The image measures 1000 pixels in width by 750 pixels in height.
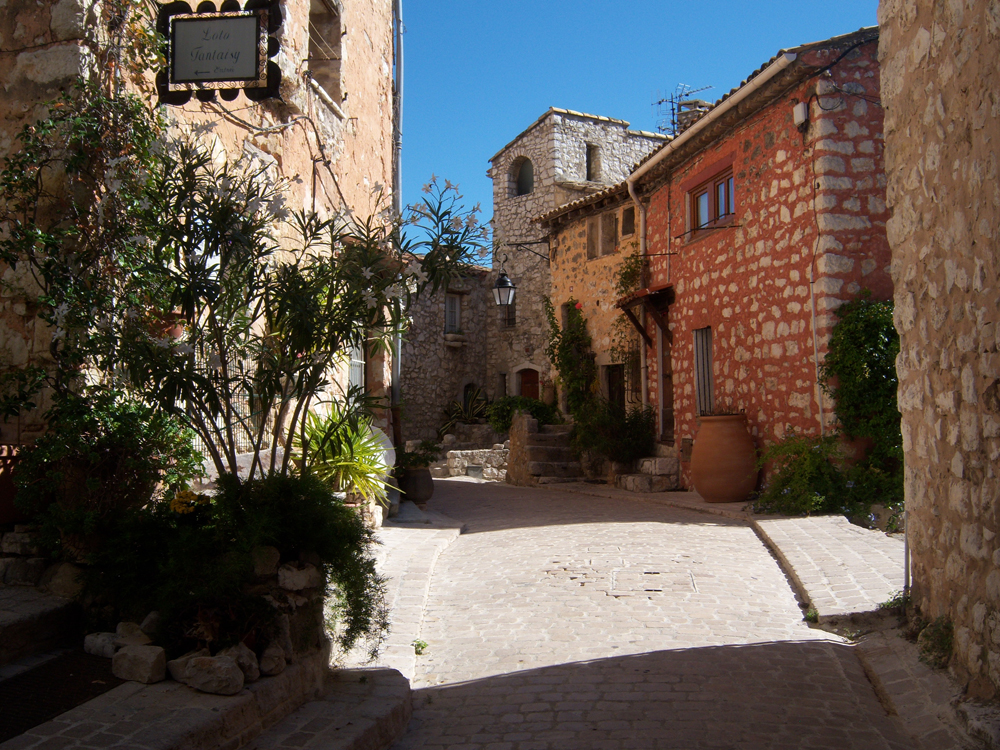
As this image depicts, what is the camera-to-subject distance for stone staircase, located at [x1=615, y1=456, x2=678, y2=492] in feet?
40.4

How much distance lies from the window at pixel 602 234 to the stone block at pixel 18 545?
12846mm

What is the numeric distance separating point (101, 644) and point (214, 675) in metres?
0.74

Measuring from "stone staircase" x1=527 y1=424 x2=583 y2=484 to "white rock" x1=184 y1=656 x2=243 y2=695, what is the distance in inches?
456

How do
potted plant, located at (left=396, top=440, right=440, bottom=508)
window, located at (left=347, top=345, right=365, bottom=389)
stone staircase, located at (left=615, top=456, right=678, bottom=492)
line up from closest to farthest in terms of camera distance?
1. window, located at (left=347, top=345, right=365, bottom=389)
2. potted plant, located at (left=396, top=440, right=440, bottom=508)
3. stone staircase, located at (left=615, top=456, right=678, bottom=492)

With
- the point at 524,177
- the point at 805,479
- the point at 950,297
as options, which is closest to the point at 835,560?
the point at 805,479

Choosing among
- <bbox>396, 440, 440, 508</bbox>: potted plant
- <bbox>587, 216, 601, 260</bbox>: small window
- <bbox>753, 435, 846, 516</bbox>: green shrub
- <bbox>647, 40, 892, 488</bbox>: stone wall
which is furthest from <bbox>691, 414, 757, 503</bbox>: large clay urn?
<bbox>587, 216, 601, 260</bbox>: small window

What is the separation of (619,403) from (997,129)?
37.8ft

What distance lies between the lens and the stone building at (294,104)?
13.7 feet

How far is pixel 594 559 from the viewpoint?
21.9 ft

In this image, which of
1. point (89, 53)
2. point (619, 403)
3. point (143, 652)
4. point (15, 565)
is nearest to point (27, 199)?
point (89, 53)

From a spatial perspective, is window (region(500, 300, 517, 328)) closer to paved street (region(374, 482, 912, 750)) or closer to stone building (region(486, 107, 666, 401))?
stone building (region(486, 107, 666, 401))

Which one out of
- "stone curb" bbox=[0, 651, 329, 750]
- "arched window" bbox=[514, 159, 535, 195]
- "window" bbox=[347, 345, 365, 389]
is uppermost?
"arched window" bbox=[514, 159, 535, 195]

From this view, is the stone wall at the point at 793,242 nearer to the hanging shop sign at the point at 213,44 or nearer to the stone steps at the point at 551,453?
the stone steps at the point at 551,453

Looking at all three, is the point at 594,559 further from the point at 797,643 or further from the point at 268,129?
the point at 268,129
